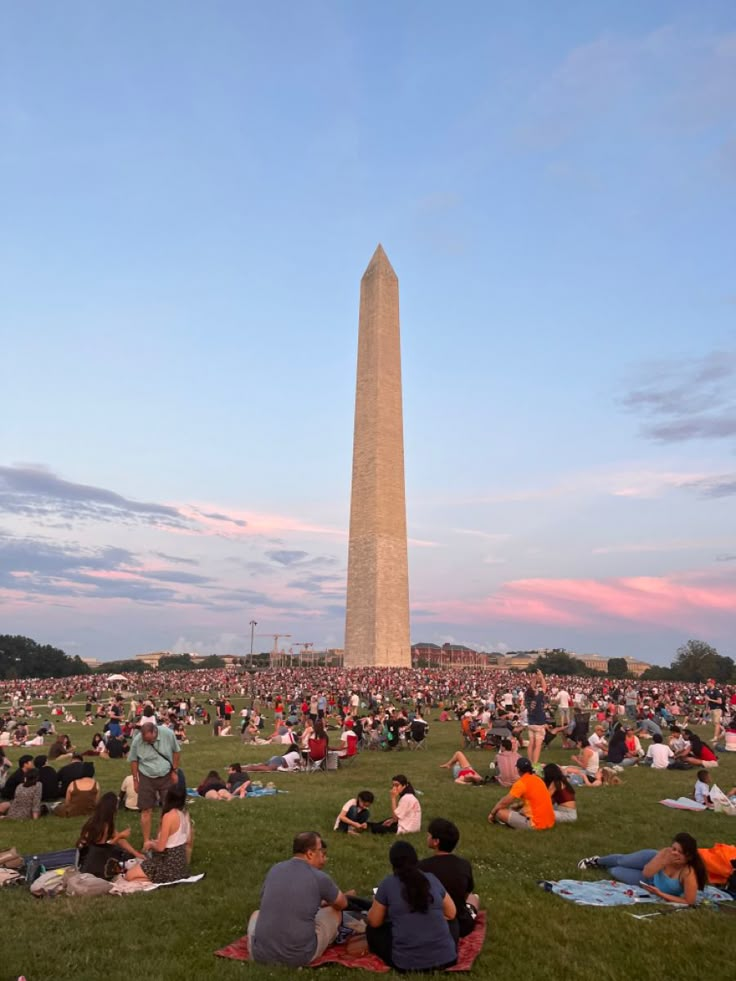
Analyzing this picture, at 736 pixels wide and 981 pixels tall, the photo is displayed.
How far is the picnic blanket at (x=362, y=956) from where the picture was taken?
524 cm

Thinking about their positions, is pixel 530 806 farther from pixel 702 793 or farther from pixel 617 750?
pixel 617 750

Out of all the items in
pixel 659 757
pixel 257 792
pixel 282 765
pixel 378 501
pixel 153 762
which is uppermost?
pixel 378 501

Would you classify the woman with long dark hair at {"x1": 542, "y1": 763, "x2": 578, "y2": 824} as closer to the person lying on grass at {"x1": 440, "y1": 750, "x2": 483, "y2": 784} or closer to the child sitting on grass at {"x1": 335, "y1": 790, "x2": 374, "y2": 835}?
the child sitting on grass at {"x1": 335, "y1": 790, "x2": 374, "y2": 835}

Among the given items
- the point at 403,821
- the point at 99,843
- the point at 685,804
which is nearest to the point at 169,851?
the point at 99,843

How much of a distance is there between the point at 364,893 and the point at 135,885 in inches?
78.5

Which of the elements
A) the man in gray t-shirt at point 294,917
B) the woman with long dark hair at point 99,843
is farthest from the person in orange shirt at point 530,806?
the woman with long dark hair at point 99,843

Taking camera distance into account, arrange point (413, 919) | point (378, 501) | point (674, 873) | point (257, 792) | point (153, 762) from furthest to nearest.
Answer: point (378, 501)
point (257, 792)
point (153, 762)
point (674, 873)
point (413, 919)

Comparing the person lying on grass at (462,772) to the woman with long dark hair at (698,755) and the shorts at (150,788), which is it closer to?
the woman with long dark hair at (698,755)

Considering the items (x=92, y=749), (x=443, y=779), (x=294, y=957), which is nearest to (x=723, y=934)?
(x=294, y=957)

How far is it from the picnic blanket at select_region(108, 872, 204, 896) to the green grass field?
12 cm

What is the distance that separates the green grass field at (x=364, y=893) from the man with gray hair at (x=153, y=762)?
0.75m

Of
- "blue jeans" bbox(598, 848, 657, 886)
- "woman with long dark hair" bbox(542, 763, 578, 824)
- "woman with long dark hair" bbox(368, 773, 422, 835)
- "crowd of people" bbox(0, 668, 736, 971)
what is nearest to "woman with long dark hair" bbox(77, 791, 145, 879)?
"crowd of people" bbox(0, 668, 736, 971)

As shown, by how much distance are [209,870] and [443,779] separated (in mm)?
6698

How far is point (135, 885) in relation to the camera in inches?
266
